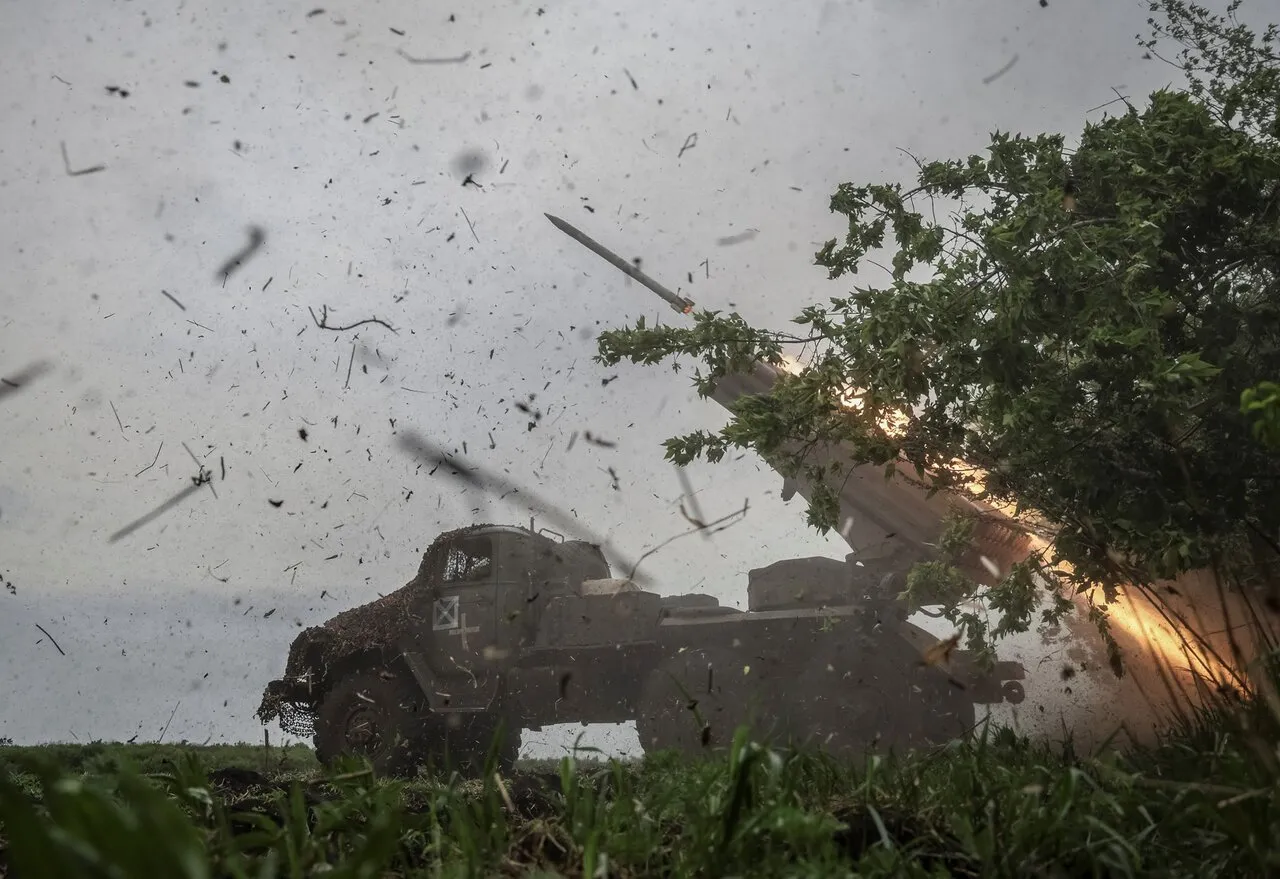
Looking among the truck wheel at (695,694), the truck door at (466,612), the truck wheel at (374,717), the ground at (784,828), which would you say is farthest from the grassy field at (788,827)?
the truck wheel at (374,717)

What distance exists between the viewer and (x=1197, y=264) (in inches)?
338

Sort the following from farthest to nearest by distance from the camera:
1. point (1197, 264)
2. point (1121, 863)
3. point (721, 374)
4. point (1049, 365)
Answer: point (721, 374) < point (1197, 264) < point (1049, 365) < point (1121, 863)

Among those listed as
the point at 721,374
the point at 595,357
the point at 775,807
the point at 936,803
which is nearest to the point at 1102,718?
the point at 721,374

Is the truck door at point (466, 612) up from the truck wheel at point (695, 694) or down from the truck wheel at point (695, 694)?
up

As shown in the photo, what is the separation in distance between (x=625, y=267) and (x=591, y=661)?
6947 millimetres

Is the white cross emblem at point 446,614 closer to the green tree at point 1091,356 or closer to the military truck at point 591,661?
the military truck at point 591,661

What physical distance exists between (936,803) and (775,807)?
0.74 m

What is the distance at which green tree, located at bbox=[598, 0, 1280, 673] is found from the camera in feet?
22.7

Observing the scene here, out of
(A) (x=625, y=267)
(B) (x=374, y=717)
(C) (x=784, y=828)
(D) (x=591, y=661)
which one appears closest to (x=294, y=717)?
(B) (x=374, y=717)

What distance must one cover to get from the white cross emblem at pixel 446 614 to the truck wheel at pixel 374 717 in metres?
0.84

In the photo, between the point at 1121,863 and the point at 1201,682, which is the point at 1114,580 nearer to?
the point at 1201,682

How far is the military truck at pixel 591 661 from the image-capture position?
11.6m

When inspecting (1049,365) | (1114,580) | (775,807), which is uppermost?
(1049,365)

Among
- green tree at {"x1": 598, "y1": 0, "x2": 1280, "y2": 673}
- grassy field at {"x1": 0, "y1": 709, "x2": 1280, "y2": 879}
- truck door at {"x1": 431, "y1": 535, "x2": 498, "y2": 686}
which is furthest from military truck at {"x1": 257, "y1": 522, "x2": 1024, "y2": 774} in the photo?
grassy field at {"x1": 0, "y1": 709, "x2": 1280, "y2": 879}
